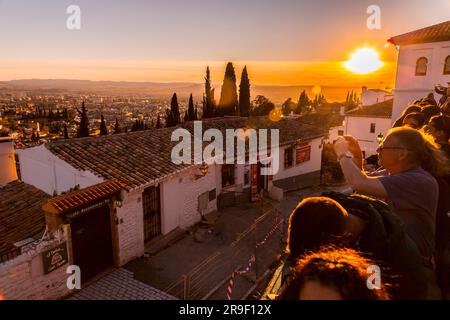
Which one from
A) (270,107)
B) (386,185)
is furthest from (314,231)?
(270,107)

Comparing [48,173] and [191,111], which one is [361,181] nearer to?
[48,173]

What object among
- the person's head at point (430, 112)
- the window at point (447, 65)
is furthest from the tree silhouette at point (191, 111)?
the person's head at point (430, 112)

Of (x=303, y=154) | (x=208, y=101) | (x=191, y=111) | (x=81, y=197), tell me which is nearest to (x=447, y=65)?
(x=303, y=154)

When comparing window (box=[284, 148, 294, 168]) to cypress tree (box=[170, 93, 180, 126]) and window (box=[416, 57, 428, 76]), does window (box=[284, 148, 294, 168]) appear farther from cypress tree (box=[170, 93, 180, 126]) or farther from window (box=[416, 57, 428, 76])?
cypress tree (box=[170, 93, 180, 126])

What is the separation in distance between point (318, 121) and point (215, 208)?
2100 centimetres

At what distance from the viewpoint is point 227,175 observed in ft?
57.7

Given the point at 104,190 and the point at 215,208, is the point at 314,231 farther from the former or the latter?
the point at 215,208

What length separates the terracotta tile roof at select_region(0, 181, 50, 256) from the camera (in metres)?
9.11

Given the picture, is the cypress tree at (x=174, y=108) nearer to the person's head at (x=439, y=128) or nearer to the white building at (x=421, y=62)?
the white building at (x=421, y=62)

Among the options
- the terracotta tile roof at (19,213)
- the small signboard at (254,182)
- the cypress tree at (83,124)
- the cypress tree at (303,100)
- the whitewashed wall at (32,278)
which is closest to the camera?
the whitewashed wall at (32,278)

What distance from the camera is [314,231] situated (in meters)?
1.96

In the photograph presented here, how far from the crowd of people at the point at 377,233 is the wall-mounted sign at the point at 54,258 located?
25.5ft

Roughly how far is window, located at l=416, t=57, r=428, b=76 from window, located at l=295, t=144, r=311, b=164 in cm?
913

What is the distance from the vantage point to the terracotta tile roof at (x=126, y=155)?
11.1 metres
